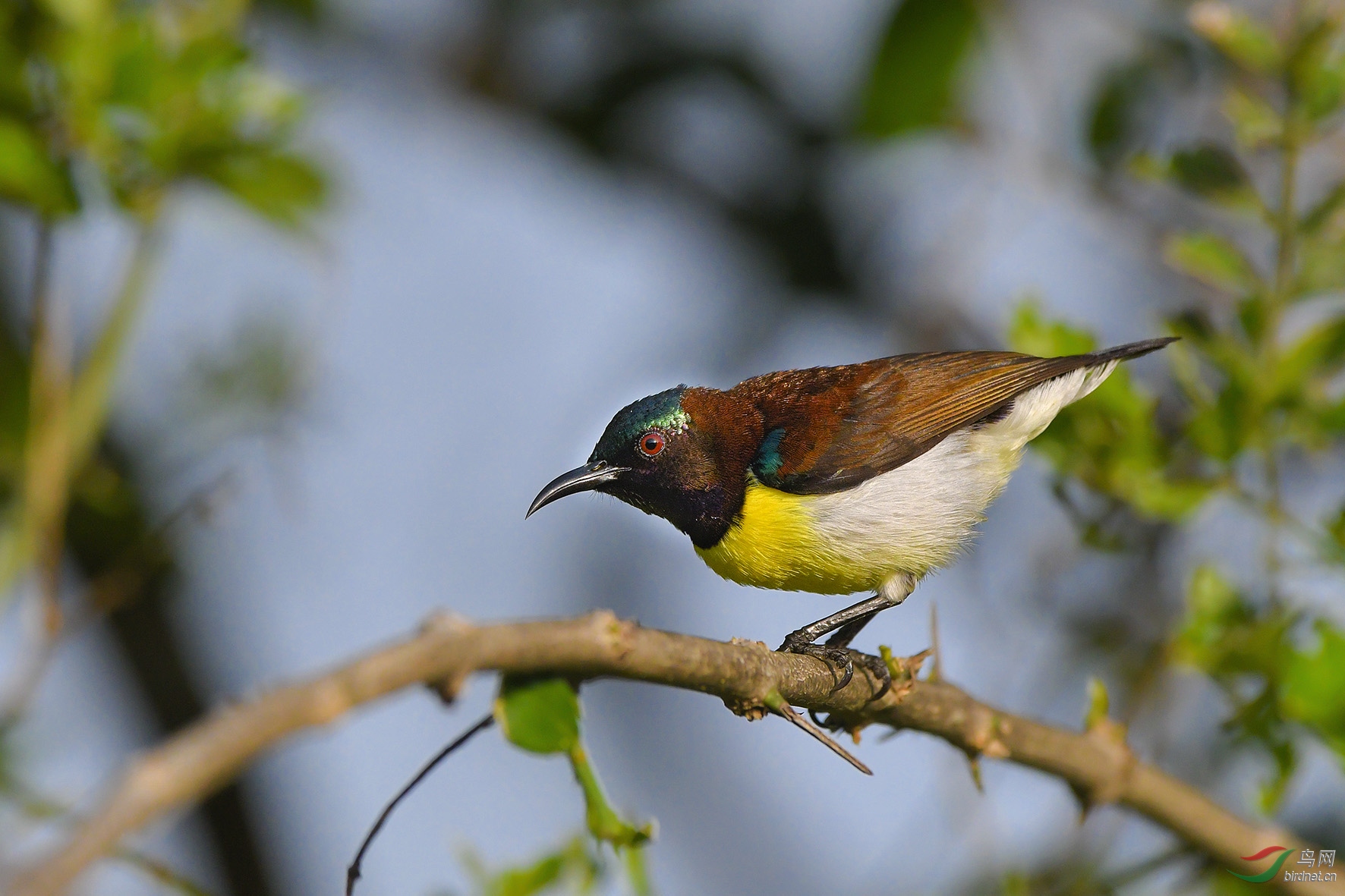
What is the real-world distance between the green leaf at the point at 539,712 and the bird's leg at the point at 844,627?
80 centimetres

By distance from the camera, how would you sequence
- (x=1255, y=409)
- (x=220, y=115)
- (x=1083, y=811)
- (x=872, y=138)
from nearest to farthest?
(x=1083, y=811) → (x=1255, y=409) → (x=220, y=115) → (x=872, y=138)

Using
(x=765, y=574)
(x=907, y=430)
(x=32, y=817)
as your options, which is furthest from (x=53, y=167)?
(x=907, y=430)

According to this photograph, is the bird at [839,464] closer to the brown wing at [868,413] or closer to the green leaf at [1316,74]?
the brown wing at [868,413]

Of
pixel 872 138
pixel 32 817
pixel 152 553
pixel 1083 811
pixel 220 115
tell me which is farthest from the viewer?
pixel 872 138

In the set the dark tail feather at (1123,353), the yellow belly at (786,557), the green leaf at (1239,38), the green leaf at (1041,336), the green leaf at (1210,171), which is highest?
the green leaf at (1239,38)

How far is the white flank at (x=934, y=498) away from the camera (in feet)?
8.82

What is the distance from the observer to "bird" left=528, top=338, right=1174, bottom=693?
2686 mm

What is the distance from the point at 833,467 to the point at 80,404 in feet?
5.55

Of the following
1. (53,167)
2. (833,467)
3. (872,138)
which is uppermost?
(872,138)

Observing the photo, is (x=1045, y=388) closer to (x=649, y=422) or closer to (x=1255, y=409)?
(x=1255, y=409)

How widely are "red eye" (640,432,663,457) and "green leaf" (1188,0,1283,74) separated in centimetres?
143

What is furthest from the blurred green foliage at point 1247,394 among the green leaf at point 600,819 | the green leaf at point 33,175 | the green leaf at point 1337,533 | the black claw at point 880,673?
the green leaf at point 33,175

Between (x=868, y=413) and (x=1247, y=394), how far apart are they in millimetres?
782

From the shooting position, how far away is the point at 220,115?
291cm
